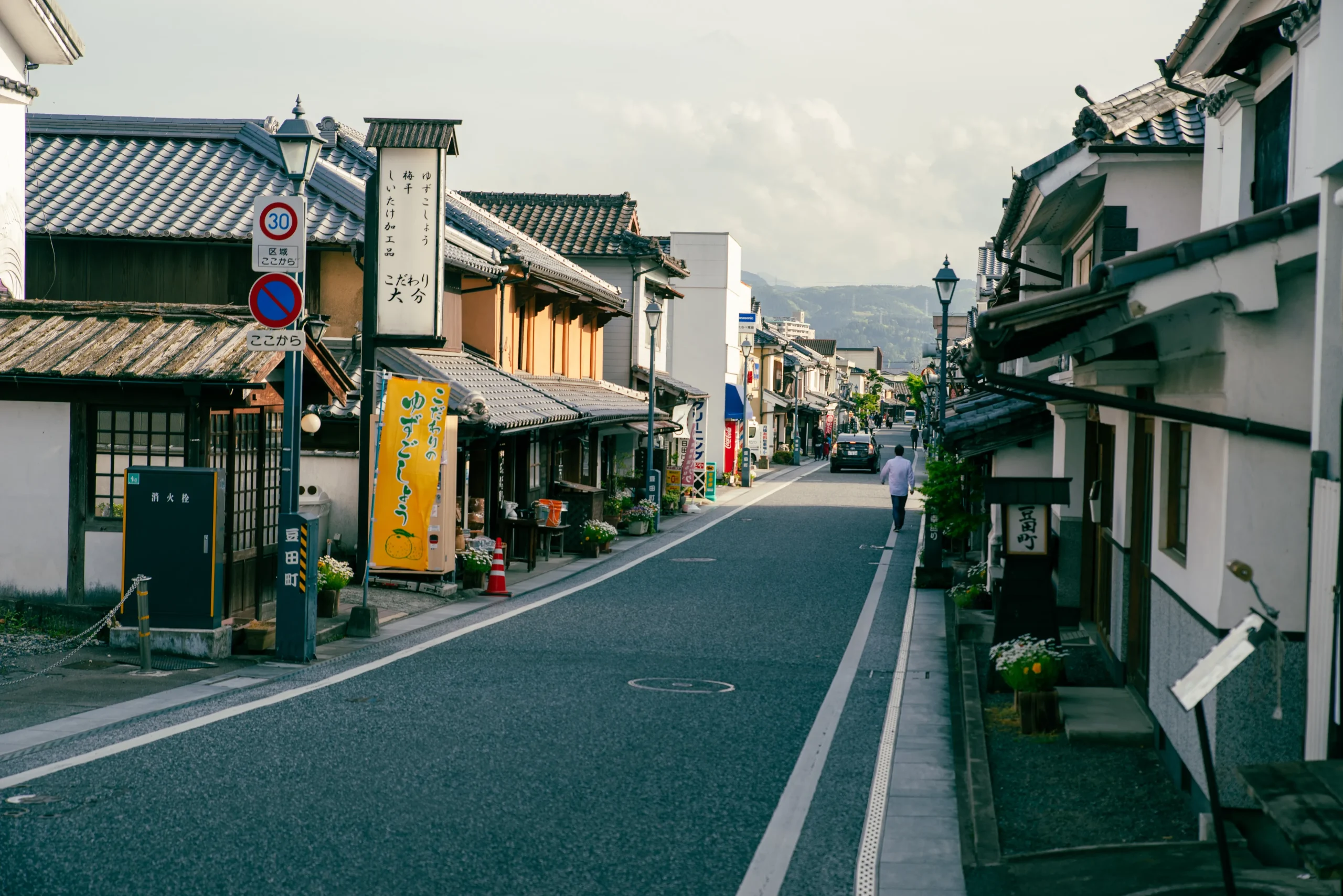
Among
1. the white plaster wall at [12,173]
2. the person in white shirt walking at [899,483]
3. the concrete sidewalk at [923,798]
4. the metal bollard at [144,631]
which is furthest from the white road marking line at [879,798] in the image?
the person in white shirt walking at [899,483]

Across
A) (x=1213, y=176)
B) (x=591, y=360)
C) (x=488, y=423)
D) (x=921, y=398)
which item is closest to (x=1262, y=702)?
(x=1213, y=176)

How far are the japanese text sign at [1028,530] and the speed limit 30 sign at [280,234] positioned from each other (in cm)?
784

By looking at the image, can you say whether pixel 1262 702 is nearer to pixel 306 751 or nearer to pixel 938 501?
pixel 306 751

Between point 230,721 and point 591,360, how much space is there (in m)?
26.6

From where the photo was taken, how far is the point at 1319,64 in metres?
6.83

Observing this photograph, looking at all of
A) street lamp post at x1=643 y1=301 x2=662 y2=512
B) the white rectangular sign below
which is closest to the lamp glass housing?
street lamp post at x1=643 y1=301 x2=662 y2=512

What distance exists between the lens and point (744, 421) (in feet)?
176

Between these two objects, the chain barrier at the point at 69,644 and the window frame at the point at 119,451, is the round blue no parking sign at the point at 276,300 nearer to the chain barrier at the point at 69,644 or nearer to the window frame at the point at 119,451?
the window frame at the point at 119,451

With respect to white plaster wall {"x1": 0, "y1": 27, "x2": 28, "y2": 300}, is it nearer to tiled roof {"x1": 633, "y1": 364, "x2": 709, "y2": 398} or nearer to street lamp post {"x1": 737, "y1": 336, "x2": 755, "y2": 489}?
tiled roof {"x1": 633, "y1": 364, "x2": 709, "y2": 398}

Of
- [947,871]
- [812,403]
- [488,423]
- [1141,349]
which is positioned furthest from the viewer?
[812,403]

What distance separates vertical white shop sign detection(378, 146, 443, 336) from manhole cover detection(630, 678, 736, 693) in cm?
665

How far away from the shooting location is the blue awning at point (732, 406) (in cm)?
5309

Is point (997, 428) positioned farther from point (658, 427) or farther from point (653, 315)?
point (658, 427)

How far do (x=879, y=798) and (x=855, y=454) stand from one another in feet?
179
